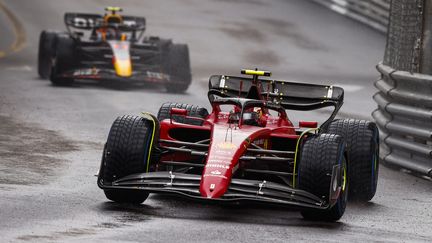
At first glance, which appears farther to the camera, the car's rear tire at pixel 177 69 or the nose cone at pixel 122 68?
the car's rear tire at pixel 177 69

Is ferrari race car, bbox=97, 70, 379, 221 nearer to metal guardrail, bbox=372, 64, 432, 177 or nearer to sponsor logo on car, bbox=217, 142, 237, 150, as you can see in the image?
sponsor logo on car, bbox=217, 142, 237, 150

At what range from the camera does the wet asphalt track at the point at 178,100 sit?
1023cm

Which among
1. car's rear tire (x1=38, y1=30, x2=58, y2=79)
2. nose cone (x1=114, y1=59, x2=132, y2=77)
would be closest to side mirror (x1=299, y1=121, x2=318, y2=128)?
nose cone (x1=114, y1=59, x2=132, y2=77)

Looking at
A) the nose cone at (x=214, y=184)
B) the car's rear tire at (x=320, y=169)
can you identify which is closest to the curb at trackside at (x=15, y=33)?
the car's rear tire at (x=320, y=169)

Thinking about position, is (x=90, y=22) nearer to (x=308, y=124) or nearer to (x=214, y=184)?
(x=308, y=124)

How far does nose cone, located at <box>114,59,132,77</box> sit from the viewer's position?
2428cm

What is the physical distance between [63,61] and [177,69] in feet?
7.05

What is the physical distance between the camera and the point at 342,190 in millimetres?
11352

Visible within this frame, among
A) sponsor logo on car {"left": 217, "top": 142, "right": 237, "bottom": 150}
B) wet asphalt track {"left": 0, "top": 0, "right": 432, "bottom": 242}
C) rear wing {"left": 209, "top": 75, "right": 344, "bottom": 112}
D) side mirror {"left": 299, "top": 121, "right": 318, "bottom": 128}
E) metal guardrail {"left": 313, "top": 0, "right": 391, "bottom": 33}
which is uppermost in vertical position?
metal guardrail {"left": 313, "top": 0, "right": 391, "bottom": 33}

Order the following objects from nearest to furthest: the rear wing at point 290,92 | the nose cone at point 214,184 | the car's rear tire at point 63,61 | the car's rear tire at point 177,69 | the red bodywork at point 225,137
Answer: the nose cone at point 214,184 → the red bodywork at point 225,137 → the rear wing at point 290,92 → the car's rear tire at point 63,61 → the car's rear tire at point 177,69

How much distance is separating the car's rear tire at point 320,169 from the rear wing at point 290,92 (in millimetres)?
2221

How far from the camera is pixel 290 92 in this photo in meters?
13.6

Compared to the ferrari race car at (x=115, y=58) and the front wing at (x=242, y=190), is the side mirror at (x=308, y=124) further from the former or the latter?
the ferrari race car at (x=115, y=58)

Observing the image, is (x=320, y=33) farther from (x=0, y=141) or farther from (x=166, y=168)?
(x=166, y=168)
